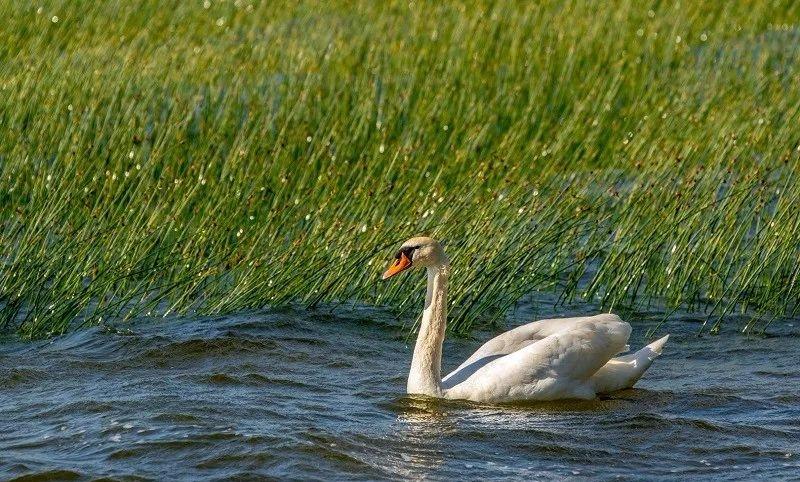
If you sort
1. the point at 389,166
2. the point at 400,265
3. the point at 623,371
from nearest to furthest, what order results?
the point at 400,265 → the point at 623,371 → the point at 389,166

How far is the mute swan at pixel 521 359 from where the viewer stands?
8.02 metres

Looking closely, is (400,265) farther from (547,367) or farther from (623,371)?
(623,371)

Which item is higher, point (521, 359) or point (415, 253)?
point (415, 253)

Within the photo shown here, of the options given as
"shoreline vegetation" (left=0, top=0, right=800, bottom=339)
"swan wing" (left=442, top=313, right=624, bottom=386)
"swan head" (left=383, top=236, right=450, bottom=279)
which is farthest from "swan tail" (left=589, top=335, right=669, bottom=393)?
"shoreline vegetation" (left=0, top=0, right=800, bottom=339)

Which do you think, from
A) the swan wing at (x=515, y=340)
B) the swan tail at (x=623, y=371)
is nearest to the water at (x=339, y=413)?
the swan tail at (x=623, y=371)

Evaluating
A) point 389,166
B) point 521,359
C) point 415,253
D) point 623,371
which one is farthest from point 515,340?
point 389,166

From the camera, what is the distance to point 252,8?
18.3m

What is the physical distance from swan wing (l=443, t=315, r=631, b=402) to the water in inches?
3.7

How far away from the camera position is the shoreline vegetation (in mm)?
9656

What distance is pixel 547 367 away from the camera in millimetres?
8023

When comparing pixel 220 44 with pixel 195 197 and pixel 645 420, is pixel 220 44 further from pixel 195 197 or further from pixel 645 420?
pixel 645 420

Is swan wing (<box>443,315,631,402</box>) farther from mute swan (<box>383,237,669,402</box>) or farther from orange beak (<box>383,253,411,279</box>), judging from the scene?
orange beak (<box>383,253,411,279</box>)

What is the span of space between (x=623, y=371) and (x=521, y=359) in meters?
0.70

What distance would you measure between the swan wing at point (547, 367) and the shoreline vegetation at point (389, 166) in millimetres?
1371
